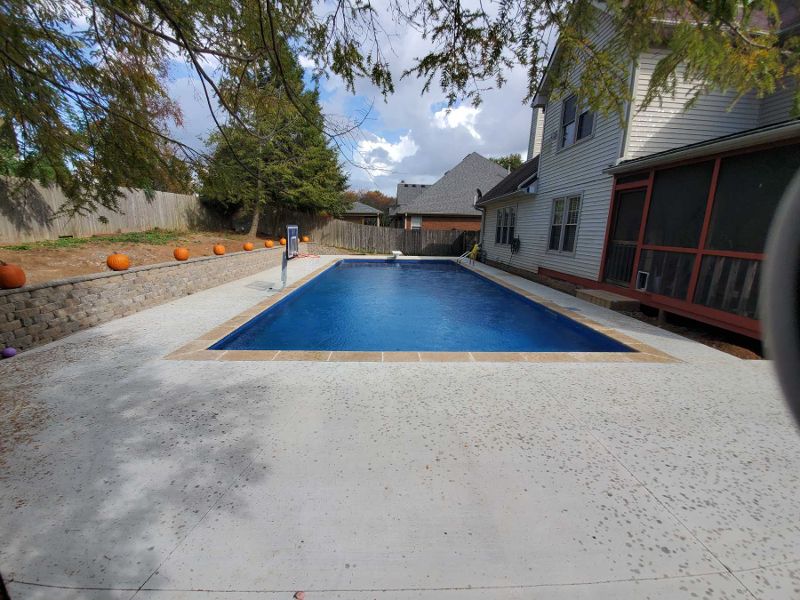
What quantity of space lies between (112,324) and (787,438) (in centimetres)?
812

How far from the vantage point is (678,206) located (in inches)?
254

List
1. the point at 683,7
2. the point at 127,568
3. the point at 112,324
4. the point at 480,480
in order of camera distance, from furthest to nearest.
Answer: the point at 112,324
the point at 683,7
the point at 480,480
the point at 127,568

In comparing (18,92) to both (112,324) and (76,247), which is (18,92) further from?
(76,247)

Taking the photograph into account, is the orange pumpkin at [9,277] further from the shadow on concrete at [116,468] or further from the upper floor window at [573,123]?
the upper floor window at [573,123]

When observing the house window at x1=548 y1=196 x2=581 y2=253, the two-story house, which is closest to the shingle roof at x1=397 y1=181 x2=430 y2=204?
the two-story house

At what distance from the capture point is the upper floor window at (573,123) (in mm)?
9125

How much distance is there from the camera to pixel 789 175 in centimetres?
473

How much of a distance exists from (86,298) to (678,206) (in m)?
9.96

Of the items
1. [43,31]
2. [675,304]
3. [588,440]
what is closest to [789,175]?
[675,304]

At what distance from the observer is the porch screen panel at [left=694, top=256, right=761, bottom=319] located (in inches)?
199

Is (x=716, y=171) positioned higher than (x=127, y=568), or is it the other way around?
(x=716, y=171)

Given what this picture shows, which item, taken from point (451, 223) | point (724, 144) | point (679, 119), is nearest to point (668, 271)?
point (724, 144)

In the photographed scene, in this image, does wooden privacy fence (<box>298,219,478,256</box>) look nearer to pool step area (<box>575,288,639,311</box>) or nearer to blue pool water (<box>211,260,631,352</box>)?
blue pool water (<box>211,260,631,352</box>)

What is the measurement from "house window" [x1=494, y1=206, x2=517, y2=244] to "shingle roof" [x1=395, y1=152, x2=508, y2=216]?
8433mm
